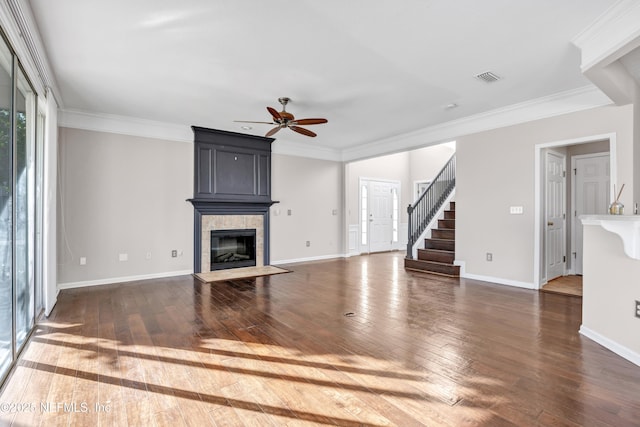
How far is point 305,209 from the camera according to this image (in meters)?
7.41

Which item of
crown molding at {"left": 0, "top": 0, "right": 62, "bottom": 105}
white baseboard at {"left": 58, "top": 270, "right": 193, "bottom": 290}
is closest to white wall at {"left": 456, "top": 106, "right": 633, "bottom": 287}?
white baseboard at {"left": 58, "top": 270, "right": 193, "bottom": 290}

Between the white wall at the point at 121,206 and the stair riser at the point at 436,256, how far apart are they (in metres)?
4.50

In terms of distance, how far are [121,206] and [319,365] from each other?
4557mm

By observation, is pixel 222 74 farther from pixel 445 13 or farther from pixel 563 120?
pixel 563 120

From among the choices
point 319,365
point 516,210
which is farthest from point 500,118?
point 319,365

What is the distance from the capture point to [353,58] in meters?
3.28

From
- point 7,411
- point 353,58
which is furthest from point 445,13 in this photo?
point 7,411

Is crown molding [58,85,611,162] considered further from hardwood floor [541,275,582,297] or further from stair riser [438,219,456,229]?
hardwood floor [541,275,582,297]

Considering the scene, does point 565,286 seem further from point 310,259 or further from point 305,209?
point 305,209

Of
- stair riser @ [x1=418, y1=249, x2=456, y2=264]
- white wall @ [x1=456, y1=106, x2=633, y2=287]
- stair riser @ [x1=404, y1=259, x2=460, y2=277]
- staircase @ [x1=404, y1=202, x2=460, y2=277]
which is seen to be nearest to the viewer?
white wall @ [x1=456, y1=106, x2=633, y2=287]

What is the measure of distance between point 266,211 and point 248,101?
8.88ft

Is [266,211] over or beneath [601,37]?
beneath

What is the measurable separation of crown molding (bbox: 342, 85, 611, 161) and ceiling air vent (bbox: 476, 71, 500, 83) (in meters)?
1.17

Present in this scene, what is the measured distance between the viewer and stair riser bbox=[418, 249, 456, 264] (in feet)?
19.2
